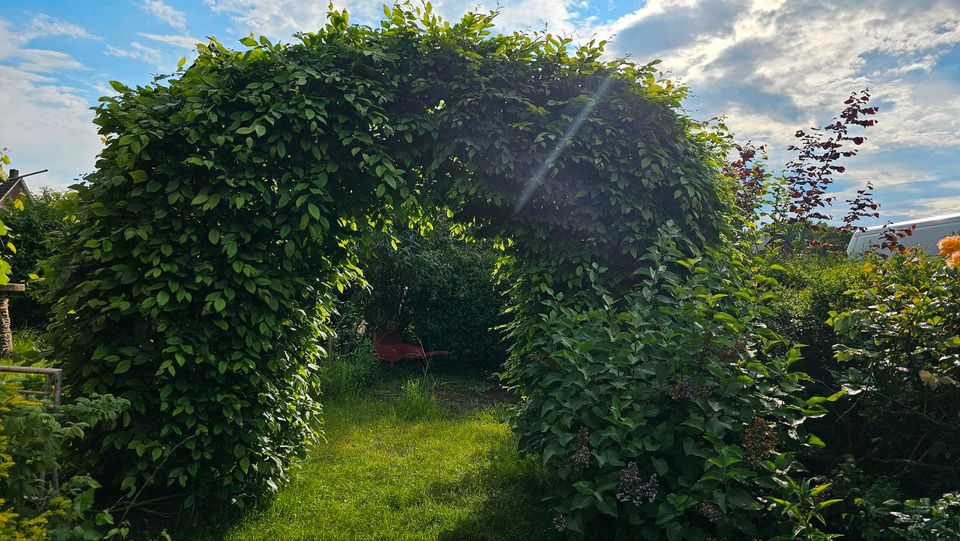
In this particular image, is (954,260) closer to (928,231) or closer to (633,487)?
(633,487)

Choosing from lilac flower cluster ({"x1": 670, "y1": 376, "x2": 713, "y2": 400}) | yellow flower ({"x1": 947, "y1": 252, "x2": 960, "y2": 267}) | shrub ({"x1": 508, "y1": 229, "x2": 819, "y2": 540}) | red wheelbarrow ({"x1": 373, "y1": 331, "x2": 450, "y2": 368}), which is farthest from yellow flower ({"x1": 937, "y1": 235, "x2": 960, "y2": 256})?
red wheelbarrow ({"x1": 373, "y1": 331, "x2": 450, "y2": 368})

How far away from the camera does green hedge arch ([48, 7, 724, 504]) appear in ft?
11.5

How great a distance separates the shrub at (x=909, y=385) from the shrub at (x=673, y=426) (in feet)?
1.71

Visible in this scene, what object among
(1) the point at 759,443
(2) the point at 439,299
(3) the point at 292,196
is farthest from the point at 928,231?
(3) the point at 292,196

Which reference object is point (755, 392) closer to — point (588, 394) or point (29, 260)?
point (588, 394)

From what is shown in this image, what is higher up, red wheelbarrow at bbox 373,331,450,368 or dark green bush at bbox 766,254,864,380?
dark green bush at bbox 766,254,864,380

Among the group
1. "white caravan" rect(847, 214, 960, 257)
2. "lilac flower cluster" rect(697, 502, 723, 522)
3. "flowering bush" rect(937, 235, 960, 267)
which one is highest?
"white caravan" rect(847, 214, 960, 257)

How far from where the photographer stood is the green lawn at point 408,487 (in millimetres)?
3695

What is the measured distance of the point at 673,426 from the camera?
2.96m

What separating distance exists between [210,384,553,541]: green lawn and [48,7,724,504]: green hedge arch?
404 mm

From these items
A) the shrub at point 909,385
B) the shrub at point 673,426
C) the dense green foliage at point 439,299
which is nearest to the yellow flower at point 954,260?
the shrub at point 909,385

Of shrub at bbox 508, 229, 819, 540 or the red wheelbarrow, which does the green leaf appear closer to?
shrub at bbox 508, 229, 819, 540

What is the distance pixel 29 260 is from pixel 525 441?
1064cm

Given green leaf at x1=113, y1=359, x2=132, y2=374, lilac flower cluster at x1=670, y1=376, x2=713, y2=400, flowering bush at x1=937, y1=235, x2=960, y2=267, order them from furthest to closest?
1. flowering bush at x1=937, y1=235, x2=960, y2=267
2. green leaf at x1=113, y1=359, x2=132, y2=374
3. lilac flower cluster at x1=670, y1=376, x2=713, y2=400
